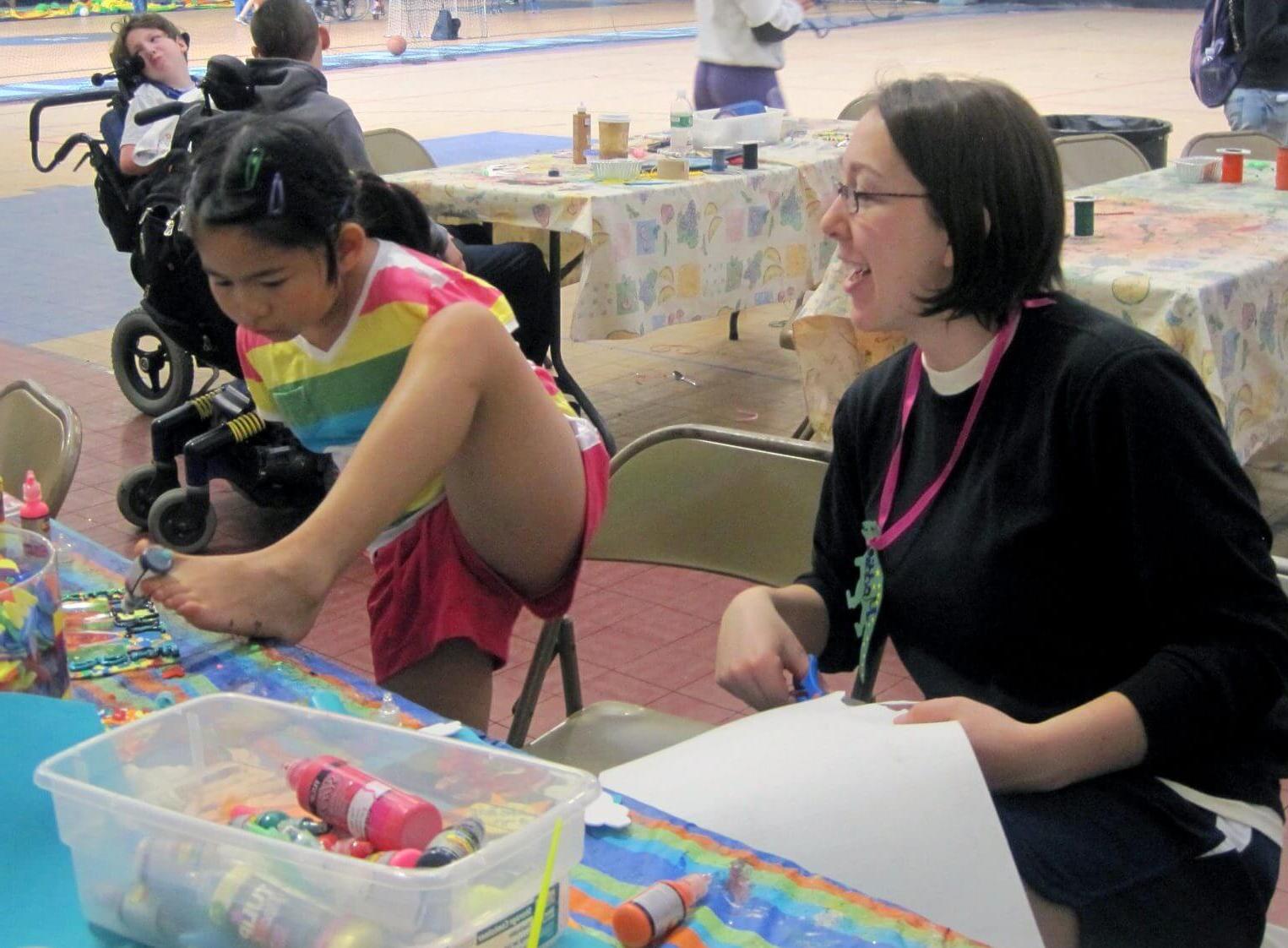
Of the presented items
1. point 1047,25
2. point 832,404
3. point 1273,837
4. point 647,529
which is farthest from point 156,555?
point 1047,25

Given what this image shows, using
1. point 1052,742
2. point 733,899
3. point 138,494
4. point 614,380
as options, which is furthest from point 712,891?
point 614,380

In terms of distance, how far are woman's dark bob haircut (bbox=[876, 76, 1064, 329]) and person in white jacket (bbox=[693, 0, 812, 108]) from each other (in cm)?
411

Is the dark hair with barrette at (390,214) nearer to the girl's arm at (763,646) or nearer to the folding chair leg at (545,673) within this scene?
the folding chair leg at (545,673)

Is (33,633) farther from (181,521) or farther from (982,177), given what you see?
(181,521)

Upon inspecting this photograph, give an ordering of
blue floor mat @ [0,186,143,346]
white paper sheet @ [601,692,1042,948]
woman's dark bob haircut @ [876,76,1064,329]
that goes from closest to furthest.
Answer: white paper sheet @ [601,692,1042,948], woman's dark bob haircut @ [876,76,1064,329], blue floor mat @ [0,186,143,346]

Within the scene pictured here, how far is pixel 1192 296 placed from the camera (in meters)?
2.88

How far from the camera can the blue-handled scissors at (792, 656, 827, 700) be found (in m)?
1.55

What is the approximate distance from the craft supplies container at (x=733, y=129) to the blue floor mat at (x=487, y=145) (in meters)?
4.65

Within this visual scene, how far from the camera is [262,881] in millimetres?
911

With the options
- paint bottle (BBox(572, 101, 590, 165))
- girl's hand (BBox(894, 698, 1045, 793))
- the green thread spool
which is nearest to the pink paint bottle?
girl's hand (BBox(894, 698, 1045, 793))

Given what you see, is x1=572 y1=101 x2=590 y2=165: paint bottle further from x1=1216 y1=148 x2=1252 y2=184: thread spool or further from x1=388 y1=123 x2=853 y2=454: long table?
x1=1216 y1=148 x2=1252 y2=184: thread spool

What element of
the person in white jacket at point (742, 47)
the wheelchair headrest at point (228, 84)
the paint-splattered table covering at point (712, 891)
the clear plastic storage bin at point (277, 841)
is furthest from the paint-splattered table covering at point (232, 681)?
the person in white jacket at point (742, 47)

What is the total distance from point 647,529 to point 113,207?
308 centimetres

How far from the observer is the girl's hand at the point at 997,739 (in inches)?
52.2
